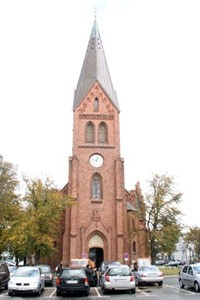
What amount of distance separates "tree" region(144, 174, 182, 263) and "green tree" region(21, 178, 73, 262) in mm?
9732

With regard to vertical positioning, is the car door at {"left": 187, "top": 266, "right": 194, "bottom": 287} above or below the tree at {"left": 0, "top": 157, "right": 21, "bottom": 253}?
below

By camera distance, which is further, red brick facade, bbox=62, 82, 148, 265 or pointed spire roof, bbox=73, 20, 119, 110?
pointed spire roof, bbox=73, 20, 119, 110

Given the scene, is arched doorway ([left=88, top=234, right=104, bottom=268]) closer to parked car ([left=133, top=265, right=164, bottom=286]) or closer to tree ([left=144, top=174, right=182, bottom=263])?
tree ([left=144, top=174, right=182, bottom=263])

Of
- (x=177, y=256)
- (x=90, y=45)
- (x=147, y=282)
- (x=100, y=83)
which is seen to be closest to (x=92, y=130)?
(x=100, y=83)

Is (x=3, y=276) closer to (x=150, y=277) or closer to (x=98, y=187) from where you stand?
(x=150, y=277)

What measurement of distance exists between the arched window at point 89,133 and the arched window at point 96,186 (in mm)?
4911

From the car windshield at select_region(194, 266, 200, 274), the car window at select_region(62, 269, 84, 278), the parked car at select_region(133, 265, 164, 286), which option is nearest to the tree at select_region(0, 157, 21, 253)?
the parked car at select_region(133, 265, 164, 286)

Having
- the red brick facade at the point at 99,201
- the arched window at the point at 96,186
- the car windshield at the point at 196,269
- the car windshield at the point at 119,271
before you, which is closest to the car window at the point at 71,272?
the car windshield at the point at 119,271

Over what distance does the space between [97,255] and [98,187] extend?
8.27 meters

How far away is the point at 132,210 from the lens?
163 feet

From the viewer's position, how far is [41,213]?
39250 mm

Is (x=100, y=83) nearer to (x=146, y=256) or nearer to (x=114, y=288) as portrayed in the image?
(x=146, y=256)

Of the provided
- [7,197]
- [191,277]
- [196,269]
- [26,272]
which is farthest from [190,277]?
[7,197]

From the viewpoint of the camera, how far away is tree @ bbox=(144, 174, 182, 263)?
43.3m
